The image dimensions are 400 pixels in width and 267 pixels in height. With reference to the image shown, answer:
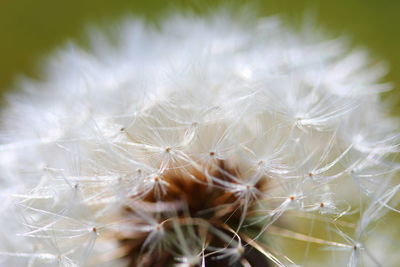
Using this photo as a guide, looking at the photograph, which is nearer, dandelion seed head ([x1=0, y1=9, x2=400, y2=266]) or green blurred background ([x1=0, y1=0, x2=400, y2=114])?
dandelion seed head ([x1=0, y1=9, x2=400, y2=266])

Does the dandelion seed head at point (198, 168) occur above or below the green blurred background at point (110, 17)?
below

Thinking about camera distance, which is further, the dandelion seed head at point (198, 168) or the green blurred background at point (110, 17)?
the green blurred background at point (110, 17)

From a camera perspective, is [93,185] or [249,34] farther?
[249,34]

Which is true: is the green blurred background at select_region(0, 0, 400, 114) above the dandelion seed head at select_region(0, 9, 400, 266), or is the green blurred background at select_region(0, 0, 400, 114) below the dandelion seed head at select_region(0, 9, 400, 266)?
above

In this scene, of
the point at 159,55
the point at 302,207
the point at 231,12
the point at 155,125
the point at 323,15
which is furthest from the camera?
the point at 323,15

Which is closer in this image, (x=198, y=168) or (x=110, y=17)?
(x=198, y=168)

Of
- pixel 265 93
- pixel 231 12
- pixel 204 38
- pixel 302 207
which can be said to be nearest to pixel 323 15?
pixel 231 12

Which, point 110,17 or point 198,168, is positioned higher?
point 110,17

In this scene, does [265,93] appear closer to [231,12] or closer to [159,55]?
[159,55]
